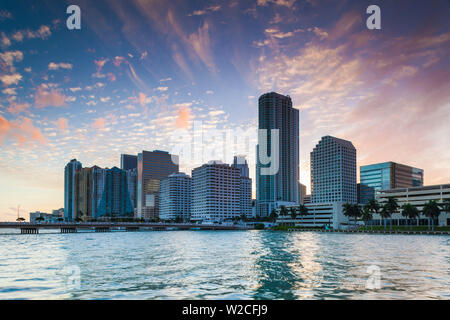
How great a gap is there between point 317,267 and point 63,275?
27034 mm

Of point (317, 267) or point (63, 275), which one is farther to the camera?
point (317, 267)
